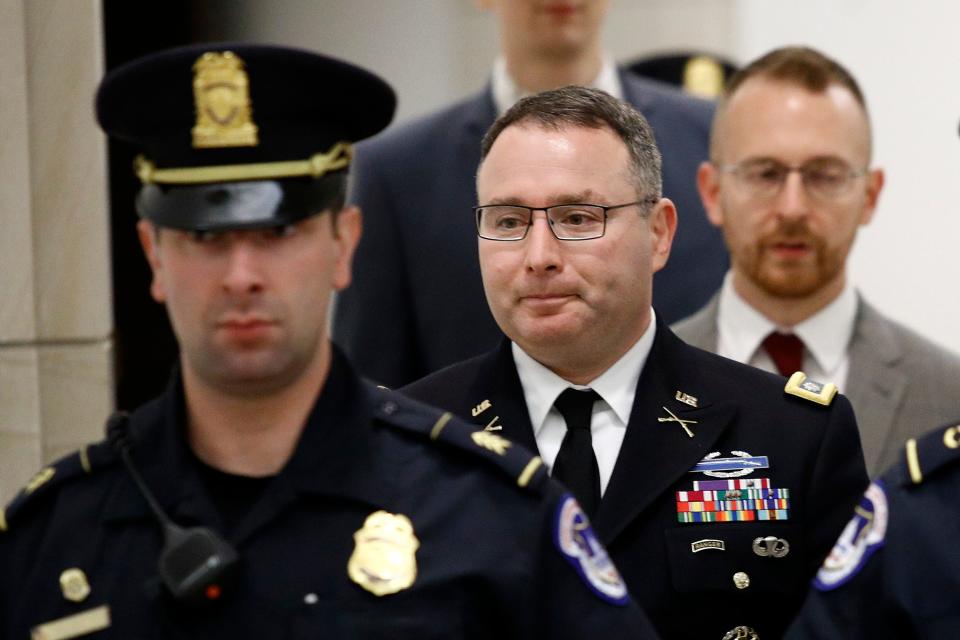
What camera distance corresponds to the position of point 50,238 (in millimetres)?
3852

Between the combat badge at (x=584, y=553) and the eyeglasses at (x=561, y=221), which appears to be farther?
the eyeglasses at (x=561, y=221)

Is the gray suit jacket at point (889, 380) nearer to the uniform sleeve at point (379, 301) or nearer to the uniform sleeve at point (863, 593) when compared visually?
the uniform sleeve at point (379, 301)

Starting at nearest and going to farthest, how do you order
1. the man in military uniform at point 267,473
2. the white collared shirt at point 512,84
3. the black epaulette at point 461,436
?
1. the man in military uniform at point 267,473
2. the black epaulette at point 461,436
3. the white collared shirt at point 512,84

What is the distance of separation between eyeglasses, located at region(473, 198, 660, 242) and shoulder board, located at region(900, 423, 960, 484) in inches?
26.4

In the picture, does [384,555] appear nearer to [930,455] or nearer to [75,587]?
[75,587]

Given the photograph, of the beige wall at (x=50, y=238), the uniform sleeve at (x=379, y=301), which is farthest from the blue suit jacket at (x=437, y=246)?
the beige wall at (x=50, y=238)

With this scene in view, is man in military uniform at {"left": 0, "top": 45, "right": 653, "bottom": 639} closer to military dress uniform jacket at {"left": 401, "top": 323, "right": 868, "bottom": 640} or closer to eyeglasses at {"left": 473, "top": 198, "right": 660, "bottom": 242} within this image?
military dress uniform jacket at {"left": 401, "top": 323, "right": 868, "bottom": 640}

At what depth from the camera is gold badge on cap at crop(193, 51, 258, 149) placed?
2709mm

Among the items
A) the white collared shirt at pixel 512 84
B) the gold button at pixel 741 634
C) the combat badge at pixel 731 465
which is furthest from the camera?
the white collared shirt at pixel 512 84

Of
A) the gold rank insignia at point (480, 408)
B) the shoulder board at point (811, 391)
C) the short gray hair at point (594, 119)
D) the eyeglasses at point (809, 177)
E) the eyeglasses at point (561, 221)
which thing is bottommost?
the gold rank insignia at point (480, 408)

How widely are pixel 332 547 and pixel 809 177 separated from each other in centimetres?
198

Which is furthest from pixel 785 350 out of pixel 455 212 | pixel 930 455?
pixel 930 455

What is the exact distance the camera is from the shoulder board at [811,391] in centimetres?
330

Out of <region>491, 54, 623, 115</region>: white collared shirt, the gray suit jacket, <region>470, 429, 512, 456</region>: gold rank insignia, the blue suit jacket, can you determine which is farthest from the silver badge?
<region>491, 54, 623, 115</region>: white collared shirt
